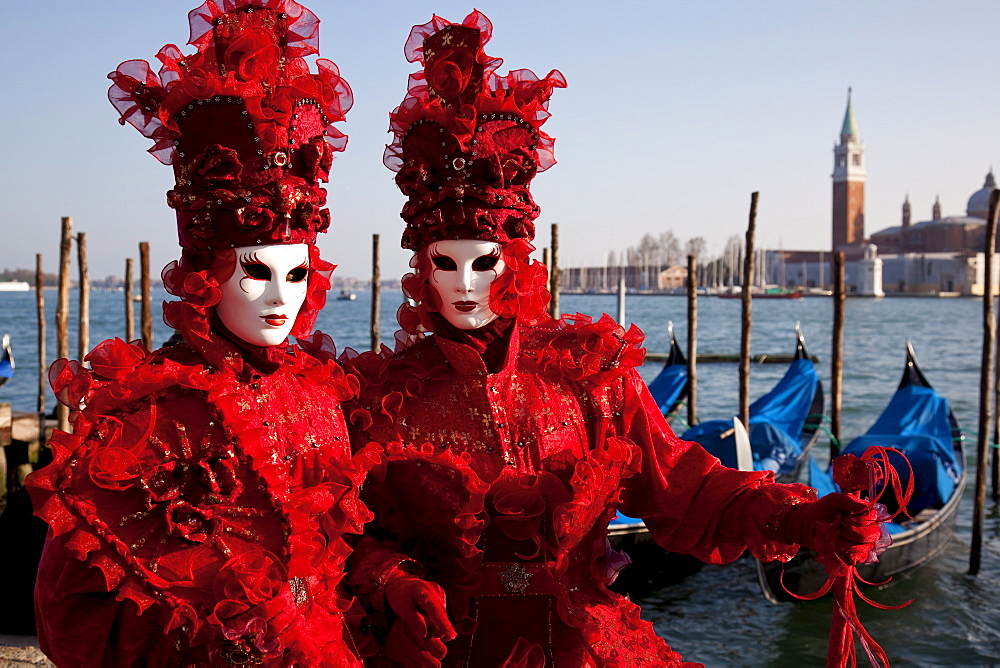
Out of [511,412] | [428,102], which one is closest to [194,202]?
[428,102]

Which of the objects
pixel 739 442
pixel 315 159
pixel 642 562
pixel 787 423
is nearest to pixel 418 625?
pixel 315 159

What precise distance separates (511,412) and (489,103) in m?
0.64

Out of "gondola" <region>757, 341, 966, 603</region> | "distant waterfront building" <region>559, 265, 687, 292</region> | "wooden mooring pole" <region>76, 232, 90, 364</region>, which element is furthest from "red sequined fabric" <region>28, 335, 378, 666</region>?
"distant waterfront building" <region>559, 265, 687, 292</region>

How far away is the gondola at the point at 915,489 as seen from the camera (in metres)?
6.38

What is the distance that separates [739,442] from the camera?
6375 millimetres

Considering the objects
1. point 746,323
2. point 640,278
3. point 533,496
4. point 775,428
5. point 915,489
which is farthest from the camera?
point 640,278

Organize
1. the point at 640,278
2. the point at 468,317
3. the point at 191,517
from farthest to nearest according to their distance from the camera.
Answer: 1. the point at 640,278
2. the point at 468,317
3. the point at 191,517

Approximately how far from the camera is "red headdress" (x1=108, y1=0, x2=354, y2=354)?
5.27 feet

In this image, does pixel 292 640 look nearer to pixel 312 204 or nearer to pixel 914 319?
pixel 312 204

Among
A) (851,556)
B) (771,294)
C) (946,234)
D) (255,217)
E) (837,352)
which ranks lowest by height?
(837,352)

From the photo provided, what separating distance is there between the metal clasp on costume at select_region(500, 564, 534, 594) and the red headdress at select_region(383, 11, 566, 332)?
52 cm

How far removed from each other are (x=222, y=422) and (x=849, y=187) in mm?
80613

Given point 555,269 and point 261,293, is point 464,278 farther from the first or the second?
point 555,269

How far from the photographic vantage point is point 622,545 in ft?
21.6
